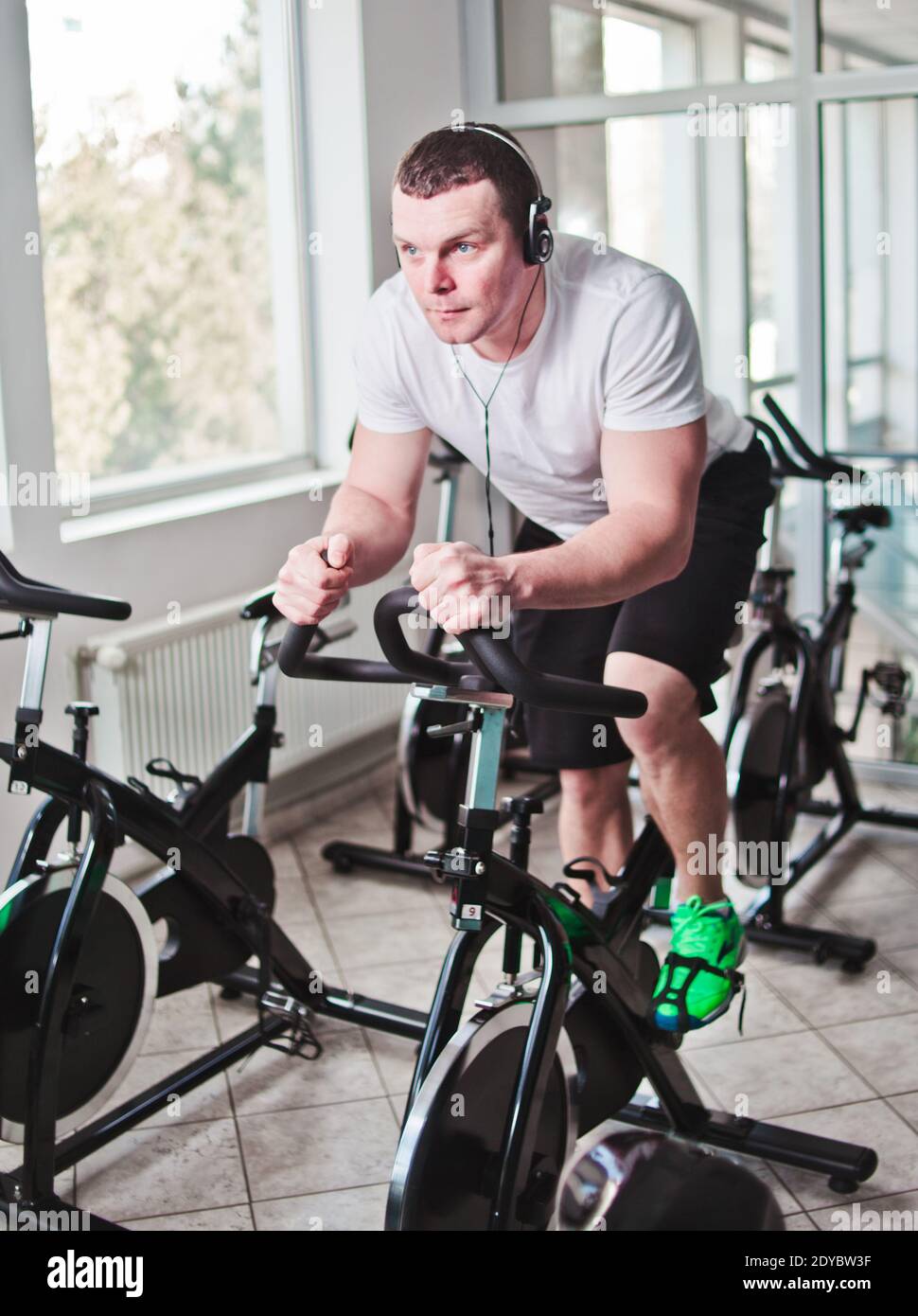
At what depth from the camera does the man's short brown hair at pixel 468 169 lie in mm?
1607

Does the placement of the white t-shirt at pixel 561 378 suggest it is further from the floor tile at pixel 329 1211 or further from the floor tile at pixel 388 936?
the floor tile at pixel 388 936

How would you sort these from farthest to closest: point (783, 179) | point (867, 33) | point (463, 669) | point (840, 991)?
point (783, 179)
point (867, 33)
point (840, 991)
point (463, 669)

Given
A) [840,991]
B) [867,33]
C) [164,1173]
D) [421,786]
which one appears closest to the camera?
[164,1173]

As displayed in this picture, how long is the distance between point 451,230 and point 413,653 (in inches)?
20.7

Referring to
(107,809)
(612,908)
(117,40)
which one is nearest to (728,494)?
(612,908)

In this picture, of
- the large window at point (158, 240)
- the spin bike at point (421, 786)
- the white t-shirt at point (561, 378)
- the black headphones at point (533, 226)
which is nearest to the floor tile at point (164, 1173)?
the spin bike at point (421, 786)

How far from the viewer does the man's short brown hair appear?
5.27 feet

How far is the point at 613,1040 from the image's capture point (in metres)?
1.92

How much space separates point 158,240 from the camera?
347 cm

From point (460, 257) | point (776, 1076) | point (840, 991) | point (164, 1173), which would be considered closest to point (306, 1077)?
point (164, 1173)

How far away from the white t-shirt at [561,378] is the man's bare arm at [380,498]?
0.03 m

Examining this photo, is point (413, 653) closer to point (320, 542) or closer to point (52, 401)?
point (320, 542)

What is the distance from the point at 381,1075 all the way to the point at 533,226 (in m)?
1.51

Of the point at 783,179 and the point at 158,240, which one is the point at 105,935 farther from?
the point at 783,179
